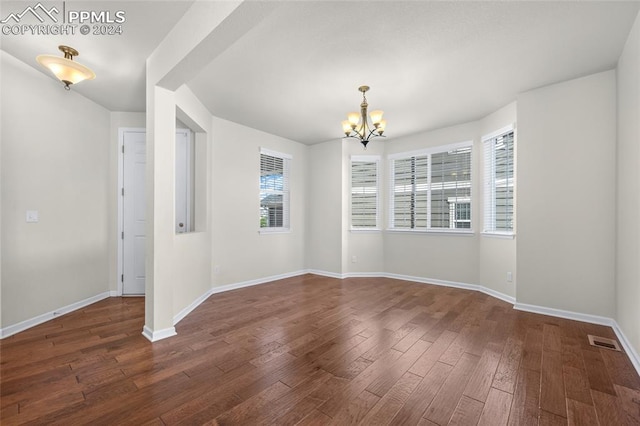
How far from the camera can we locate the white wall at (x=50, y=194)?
9.50ft

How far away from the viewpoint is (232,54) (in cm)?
273

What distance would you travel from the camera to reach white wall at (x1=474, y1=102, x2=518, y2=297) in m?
3.95

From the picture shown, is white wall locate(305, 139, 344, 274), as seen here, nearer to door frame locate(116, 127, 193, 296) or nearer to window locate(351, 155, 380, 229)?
window locate(351, 155, 380, 229)

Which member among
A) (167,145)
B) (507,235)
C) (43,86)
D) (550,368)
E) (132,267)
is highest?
(43,86)

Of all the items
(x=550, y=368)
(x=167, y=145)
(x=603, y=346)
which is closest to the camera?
(x=550, y=368)

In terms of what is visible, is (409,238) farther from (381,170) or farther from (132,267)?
(132,267)

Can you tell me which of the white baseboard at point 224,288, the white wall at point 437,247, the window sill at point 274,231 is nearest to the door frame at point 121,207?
the white baseboard at point 224,288

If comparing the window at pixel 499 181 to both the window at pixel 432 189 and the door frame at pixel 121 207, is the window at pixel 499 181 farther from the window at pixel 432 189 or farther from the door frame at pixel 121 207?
the door frame at pixel 121 207

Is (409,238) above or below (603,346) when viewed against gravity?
above

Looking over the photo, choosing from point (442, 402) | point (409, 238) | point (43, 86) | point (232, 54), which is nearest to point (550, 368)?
point (442, 402)

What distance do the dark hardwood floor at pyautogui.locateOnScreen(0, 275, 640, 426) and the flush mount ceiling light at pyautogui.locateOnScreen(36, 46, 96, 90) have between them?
2473 mm

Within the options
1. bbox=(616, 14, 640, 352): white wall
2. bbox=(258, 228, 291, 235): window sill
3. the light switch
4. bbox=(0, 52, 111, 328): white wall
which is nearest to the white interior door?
bbox=(0, 52, 111, 328): white wall

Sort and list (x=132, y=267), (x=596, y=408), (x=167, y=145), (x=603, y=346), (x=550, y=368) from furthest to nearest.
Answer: (x=132, y=267), (x=167, y=145), (x=603, y=346), (x=550, y=368), (x=596, y=408)

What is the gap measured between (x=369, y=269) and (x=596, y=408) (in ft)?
13.3
